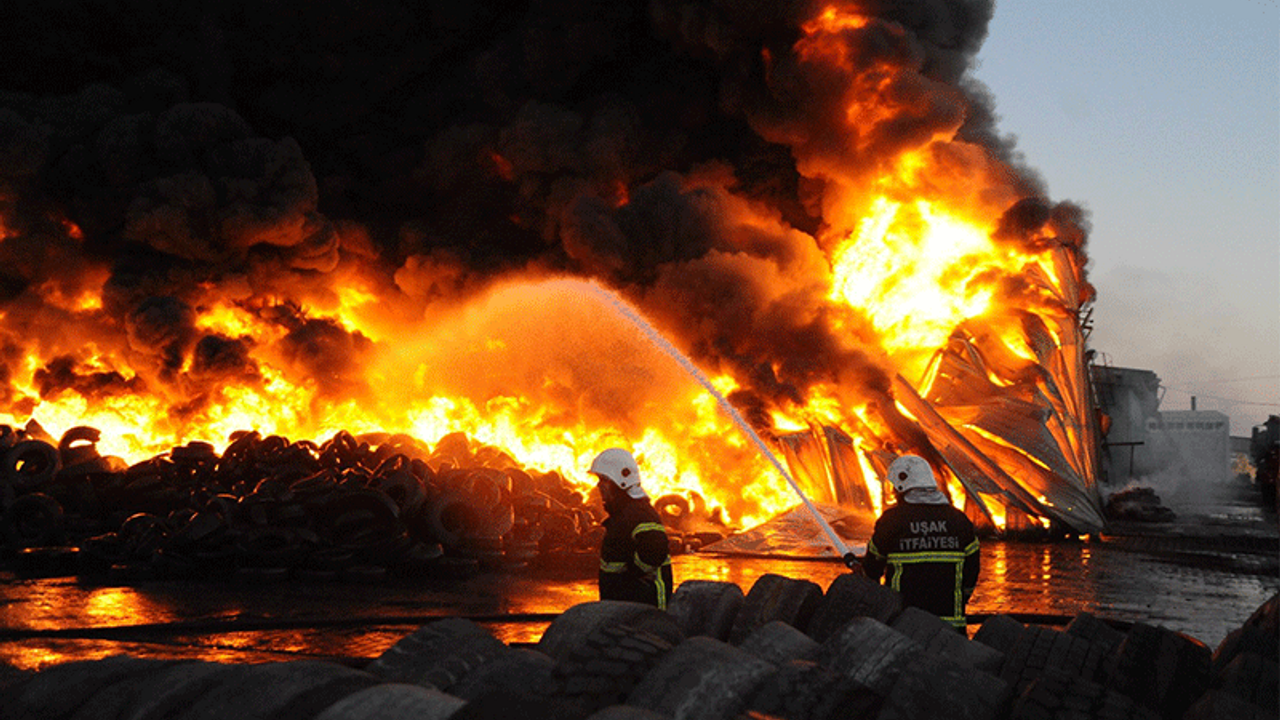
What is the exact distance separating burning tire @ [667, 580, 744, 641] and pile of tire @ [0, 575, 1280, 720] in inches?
38.5

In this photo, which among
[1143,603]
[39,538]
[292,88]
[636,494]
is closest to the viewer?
[636,494]

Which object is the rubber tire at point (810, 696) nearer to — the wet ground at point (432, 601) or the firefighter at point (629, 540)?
the firefighter at point (629, 540)

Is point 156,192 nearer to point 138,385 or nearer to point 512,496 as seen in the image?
point 138,385

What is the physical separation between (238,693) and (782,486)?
14.5 meters

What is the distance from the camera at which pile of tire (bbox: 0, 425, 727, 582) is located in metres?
11.2

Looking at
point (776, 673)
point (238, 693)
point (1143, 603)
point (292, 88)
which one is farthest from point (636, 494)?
point (292, 88)

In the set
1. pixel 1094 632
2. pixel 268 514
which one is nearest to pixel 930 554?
pixel 1094 632

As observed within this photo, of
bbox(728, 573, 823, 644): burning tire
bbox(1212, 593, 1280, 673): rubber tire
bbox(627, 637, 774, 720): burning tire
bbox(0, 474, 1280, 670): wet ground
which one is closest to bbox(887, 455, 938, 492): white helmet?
bbox(728, 573, 823, 644): burning tire

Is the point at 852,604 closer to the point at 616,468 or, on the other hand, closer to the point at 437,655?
the point at 616,468

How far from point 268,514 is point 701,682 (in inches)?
337

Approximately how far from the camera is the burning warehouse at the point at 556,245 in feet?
58.3

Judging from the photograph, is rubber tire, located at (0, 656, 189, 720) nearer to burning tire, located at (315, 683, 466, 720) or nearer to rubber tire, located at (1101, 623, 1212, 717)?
burning tire, located at (315, 683, 466, 720)

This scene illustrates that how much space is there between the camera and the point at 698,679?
13.9 ft

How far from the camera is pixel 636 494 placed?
5.87 m
